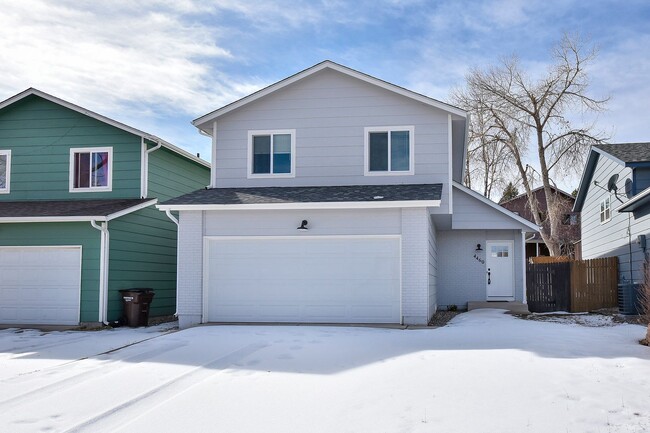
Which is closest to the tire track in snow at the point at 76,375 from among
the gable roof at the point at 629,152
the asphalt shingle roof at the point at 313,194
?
the asphalt shingle roof at the point at 313,194

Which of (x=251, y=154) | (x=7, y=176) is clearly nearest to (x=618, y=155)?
(x=251, y=154)

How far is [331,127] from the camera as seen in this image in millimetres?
16781

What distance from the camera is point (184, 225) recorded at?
15.6 meters

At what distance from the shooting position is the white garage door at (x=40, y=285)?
54.7 ft

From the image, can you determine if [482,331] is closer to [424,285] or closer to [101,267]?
→ [424,285]

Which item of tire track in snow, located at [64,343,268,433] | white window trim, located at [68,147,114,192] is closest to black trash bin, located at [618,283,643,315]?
tire track in snow, located at [64,343,268,433]

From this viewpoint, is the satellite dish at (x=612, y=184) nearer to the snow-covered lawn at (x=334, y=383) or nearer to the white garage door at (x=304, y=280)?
the snow-covered lawn at (x=334, y=383)

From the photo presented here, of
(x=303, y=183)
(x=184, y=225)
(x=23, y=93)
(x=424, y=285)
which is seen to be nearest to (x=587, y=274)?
(x=424, y=285)

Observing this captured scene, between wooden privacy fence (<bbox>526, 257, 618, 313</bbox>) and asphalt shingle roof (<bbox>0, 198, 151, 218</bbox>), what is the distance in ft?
39.2

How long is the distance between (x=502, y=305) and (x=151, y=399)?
13.8 m

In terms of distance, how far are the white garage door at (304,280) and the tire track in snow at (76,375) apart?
3.28 metres

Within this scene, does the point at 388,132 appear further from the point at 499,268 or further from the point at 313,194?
the point at 499,268

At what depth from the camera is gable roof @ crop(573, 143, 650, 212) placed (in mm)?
17875

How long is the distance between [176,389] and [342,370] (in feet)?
7.77
